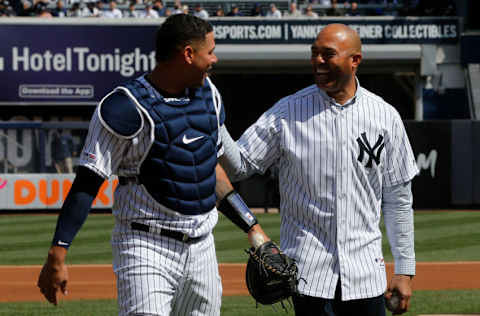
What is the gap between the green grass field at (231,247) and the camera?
931 centimetres

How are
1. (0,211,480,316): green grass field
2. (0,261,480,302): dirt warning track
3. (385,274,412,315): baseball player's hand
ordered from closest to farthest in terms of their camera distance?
(385,274,412,315): baseball player's hand, (0,211,480,316): green grass field, (0,261,480,302): dirt warning track

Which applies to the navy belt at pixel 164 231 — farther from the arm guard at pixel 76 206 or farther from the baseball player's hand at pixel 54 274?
the baseball player's hand at pixel 54 274

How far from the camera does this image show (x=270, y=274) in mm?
4223

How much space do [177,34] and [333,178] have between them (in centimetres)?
100

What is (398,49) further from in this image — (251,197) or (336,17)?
(251,197)

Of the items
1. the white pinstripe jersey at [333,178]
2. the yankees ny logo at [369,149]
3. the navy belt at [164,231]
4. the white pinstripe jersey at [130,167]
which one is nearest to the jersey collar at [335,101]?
the white pinstripe jersey at [333,178]

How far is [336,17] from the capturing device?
2997 centimetres

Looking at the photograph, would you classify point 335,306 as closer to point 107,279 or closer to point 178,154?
point 178,154

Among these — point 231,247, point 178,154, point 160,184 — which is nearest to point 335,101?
point 178,154

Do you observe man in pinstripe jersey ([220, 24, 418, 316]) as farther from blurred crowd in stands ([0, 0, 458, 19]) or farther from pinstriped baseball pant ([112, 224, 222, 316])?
blurred crowd in stands ([0, 0, 458, 19])

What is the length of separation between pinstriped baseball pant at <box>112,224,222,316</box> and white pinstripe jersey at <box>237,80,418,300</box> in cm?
44

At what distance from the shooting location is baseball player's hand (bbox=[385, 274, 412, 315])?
4.41 m

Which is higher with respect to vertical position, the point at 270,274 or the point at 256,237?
the point at 256,237

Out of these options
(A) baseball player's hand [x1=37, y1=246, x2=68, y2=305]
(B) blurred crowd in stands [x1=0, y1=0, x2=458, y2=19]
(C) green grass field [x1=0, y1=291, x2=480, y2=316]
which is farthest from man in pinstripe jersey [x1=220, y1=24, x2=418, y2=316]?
(B) blurred crowd in stands [x1=0, y1=0, x2=458, y2=19]
